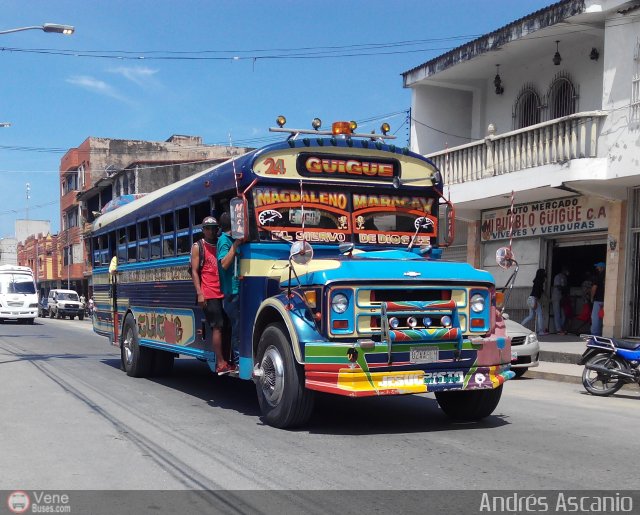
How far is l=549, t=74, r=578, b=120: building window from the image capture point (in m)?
17.5

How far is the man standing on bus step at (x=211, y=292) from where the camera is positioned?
8.07 m

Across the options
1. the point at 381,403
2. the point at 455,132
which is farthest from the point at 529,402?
the point at 455,132

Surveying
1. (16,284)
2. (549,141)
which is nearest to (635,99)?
(549,141)

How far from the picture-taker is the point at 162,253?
10.3 metres

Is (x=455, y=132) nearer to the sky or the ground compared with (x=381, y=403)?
nearer to the sky

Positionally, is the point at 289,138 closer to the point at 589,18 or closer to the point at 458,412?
the point at 458,412

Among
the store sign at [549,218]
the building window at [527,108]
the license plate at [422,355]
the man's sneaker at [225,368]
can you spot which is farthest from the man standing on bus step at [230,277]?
the building window at [527,108]

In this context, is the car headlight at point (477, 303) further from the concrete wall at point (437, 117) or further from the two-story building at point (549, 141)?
the concrete wall at point (437, 117)

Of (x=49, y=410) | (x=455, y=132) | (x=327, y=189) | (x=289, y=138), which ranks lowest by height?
(x=49, y=410)

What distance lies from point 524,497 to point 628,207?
12.1 m

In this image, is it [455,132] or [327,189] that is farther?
[455,132]

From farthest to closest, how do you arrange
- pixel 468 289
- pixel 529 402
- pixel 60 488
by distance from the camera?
pixel 529 402 < pixel 468 289 < pixel 60 488

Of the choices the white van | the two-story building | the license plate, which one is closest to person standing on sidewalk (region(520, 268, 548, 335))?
the two-story building

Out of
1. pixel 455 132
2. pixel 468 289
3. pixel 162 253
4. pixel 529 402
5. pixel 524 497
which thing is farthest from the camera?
pixel 455 132
